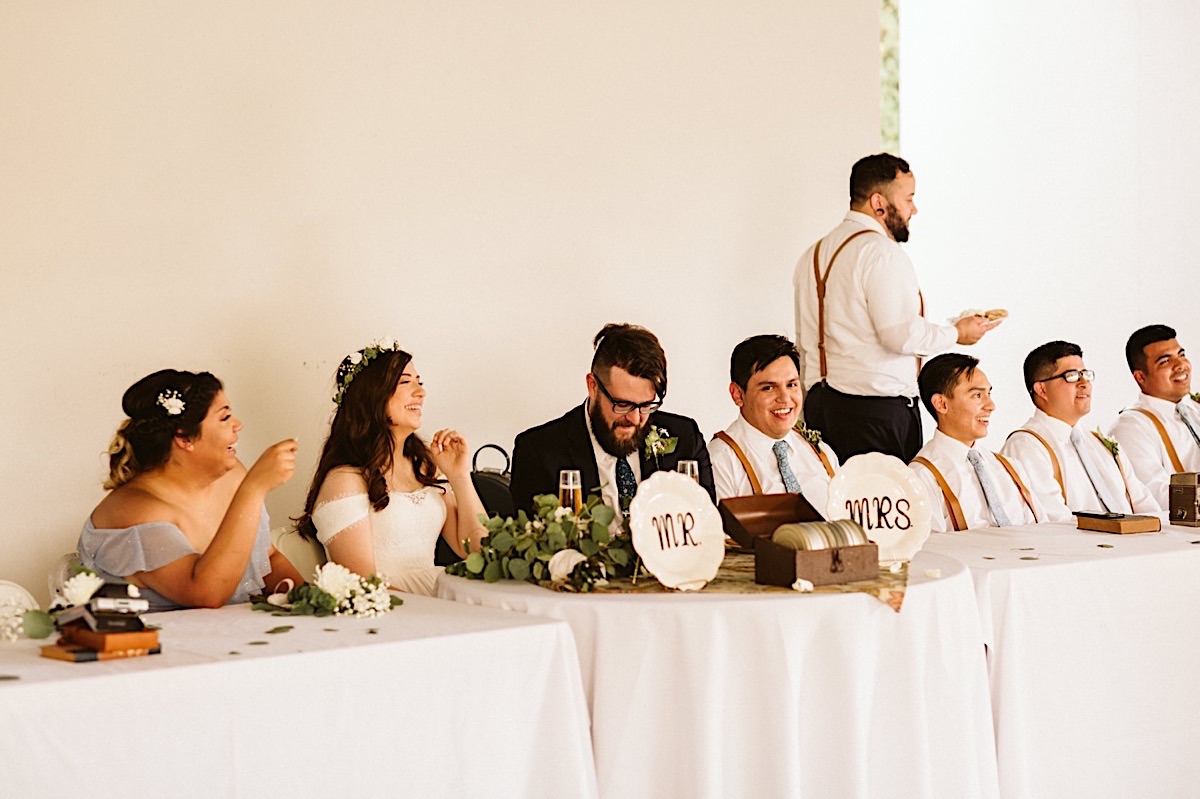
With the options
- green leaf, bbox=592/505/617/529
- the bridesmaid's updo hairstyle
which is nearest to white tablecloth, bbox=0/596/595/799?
green leaf, bbox=592/505/617/529

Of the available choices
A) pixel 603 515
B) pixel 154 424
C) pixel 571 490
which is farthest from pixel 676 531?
pixel 154 424

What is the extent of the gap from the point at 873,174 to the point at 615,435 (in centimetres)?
201

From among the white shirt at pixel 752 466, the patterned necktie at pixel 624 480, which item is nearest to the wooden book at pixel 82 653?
the patterned necktie at pixel 624 480

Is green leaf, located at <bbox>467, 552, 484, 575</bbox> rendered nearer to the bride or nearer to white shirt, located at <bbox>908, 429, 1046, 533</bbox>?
the bride

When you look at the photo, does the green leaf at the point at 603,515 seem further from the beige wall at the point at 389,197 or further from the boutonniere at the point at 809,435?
the beige wall at the point at 389,197

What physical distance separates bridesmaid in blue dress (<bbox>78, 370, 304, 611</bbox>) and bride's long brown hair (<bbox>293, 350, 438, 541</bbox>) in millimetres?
396

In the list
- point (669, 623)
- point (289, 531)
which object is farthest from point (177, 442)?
point (669, 623)

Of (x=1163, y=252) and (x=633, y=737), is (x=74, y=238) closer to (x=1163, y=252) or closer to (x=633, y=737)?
(x=633, y=737)

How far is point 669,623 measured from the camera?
278 centimetres

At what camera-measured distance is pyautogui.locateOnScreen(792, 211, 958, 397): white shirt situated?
17.1ft

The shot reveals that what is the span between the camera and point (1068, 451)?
5000 millimetres

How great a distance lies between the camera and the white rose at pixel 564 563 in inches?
118

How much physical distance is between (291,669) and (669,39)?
4.20m

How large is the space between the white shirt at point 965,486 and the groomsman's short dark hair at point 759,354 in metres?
0.62
